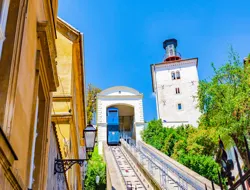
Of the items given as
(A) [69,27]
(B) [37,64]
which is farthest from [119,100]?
(B) [37,64]

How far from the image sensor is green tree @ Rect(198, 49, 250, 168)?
18203mm

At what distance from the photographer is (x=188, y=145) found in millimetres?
29328

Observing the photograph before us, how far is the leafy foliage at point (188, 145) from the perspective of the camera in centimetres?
2357

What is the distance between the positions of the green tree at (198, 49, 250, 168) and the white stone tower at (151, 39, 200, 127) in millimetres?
26430

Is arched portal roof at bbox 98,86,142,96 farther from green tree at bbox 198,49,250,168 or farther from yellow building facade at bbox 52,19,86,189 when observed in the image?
yellow building facade at bbox 52,19,86,189

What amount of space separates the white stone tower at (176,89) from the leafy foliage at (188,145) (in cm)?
1053

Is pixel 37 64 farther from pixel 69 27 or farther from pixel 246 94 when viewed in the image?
pixel 246 94

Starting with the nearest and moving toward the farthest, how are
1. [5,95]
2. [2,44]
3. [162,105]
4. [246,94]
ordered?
[5,95] → [2,44] → [246,94] → [162,105]

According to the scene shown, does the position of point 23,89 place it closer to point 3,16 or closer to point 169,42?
point 3,16

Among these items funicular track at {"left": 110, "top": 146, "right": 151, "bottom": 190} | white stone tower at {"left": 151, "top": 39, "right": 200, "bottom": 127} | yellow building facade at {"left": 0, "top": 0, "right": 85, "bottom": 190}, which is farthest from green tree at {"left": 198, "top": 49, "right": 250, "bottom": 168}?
white stone tower at {"left": 151, "top": 39, "right": 200, "bottom": 127}

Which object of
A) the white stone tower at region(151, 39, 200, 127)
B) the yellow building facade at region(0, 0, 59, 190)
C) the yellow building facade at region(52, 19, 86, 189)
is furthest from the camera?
the white stone tower at region(151, 39, 200, 127)

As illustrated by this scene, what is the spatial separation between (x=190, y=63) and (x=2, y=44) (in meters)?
51.0

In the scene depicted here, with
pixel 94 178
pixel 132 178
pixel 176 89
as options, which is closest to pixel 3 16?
pixel 132 178

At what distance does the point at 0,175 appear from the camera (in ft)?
8.09
